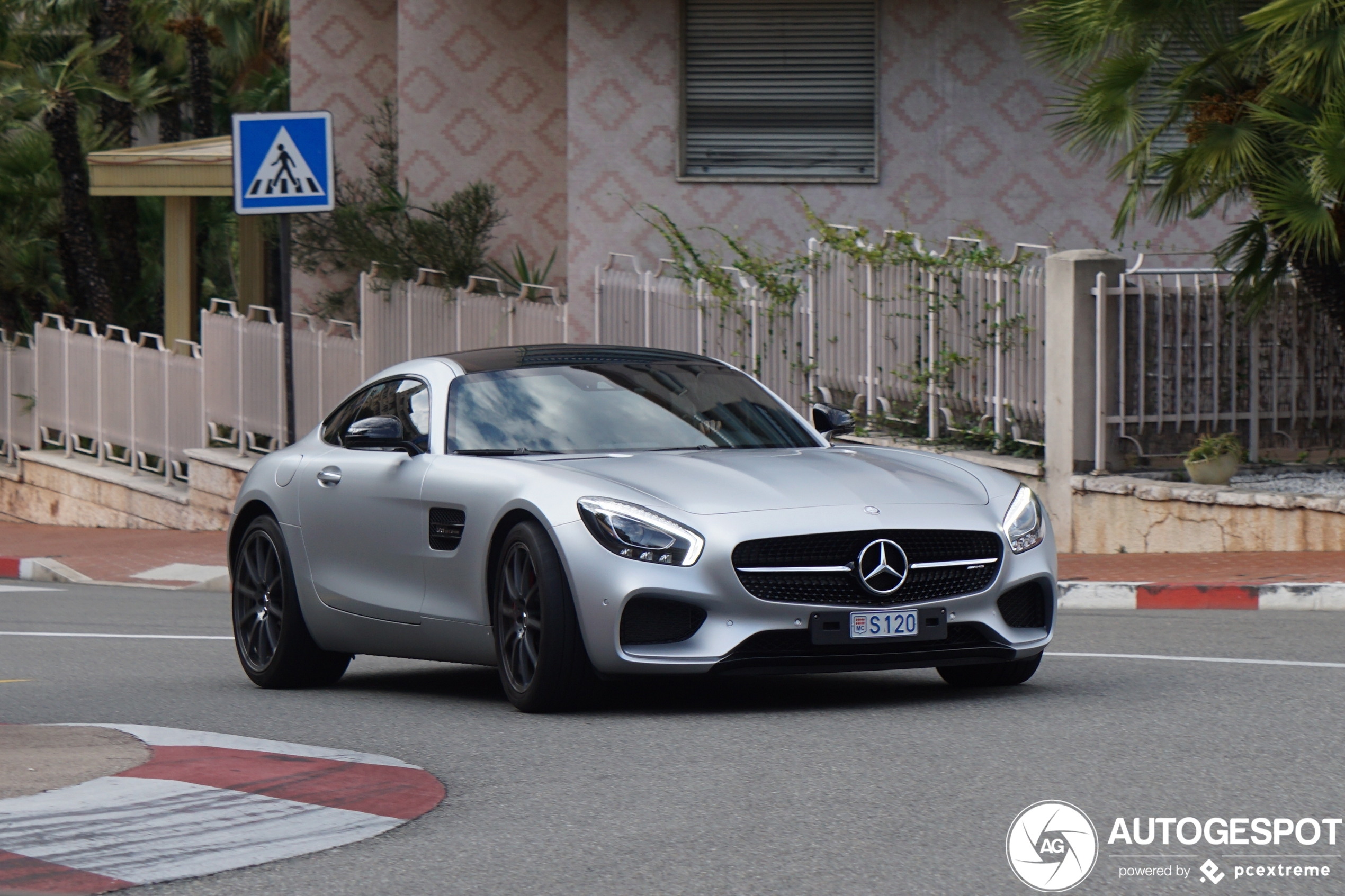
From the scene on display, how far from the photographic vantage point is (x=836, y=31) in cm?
1934

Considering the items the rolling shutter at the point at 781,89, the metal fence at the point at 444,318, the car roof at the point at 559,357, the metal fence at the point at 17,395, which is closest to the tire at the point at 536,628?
the car roof at the point at 559,357

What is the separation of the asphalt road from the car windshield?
1.00 meters

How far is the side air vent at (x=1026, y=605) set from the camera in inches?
288

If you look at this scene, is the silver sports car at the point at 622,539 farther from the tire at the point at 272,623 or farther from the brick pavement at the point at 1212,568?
the brick pavement at the point at 1212,568

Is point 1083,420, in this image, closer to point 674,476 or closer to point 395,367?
point 395,367

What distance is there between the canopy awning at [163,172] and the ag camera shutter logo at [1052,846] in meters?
20.3

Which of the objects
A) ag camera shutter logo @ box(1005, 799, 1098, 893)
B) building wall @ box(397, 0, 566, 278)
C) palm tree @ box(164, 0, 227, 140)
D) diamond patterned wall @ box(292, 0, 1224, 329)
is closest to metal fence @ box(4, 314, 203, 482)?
building wall @ box(397, 0, 566, 278)

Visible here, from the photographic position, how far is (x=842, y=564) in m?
6.97

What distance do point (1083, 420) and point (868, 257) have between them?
2.61m

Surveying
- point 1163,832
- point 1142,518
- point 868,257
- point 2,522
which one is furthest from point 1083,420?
point 2,522

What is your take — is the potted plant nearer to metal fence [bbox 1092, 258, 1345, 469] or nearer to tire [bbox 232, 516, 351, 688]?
metal fence [bbox 1092, 258, 1345, 469]

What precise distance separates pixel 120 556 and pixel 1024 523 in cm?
1328

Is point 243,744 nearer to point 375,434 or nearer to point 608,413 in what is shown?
point 375,434

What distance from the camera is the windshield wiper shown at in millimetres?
7875
